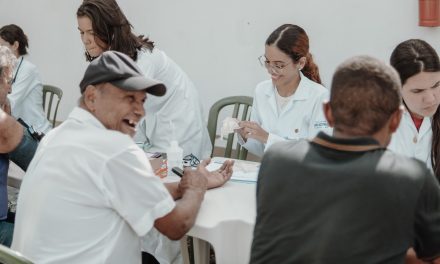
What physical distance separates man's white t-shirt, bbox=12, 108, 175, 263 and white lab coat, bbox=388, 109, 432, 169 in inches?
45.5

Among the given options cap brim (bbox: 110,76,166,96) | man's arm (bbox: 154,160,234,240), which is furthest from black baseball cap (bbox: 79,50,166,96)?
man's arm (bbox: 154,160,234,240)

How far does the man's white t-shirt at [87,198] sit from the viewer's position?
61.4 inches

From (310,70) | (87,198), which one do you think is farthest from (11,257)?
(310,70)

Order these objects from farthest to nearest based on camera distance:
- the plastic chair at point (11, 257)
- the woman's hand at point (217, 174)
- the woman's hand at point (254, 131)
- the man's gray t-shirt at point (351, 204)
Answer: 1. the woman's hand at point (254, 131)
2. the woman's hand at point (217, 174)
3. the plastic chair at point (11, 257)
4. the man's gray t-shirt at point (351, 204)

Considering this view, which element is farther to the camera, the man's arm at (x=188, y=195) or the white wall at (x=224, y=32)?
the white wall at (x=224, y=32)

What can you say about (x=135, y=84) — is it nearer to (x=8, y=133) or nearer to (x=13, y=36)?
(x=8, y=133)

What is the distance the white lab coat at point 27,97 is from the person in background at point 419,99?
2.67 metres

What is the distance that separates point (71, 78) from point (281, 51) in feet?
9.24

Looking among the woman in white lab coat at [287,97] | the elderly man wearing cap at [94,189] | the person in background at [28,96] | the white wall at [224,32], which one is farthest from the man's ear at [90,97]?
the person in background at [28,96]

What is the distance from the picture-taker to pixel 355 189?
121cm

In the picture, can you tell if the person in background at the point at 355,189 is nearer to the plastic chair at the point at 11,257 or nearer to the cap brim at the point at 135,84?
the cap brim at the point at 135,84

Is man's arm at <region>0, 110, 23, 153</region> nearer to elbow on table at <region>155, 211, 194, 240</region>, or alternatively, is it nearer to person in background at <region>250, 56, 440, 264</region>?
elbow on table at <region>155, 211, 194, 240</region>

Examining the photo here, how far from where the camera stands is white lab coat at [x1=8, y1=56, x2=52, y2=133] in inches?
156

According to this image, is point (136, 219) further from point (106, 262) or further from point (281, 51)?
point (281, 51)
